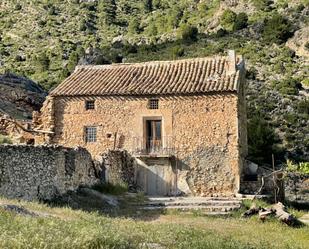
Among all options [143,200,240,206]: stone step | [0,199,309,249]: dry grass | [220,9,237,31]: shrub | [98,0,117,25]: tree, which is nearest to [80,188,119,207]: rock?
[0,199,309,249]: dry grass

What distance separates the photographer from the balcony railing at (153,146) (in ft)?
93.6

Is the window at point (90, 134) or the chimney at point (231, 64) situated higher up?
the chimney at point (231, 64)

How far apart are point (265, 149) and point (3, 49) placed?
41676 mm

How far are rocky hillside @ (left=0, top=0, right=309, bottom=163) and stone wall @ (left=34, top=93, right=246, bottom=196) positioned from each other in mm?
12899

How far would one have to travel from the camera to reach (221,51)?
2398 inches

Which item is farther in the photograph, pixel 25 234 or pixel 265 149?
pixel 265 149

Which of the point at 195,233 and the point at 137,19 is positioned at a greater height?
the point at 137,19

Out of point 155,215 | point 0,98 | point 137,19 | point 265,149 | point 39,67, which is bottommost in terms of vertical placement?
point 155,215

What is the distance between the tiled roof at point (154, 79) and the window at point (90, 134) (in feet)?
6.42

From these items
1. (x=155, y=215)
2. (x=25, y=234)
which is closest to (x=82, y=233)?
(x=25, y=234)

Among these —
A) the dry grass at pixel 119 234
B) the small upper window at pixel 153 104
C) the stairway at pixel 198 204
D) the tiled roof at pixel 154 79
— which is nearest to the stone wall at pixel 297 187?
the tiled roof at pixel 154 79

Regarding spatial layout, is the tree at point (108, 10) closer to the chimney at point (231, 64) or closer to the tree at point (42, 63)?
the tree at point (42, 63)

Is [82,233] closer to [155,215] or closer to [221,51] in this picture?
[155,215]

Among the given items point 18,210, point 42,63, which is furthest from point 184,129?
point 42,63
